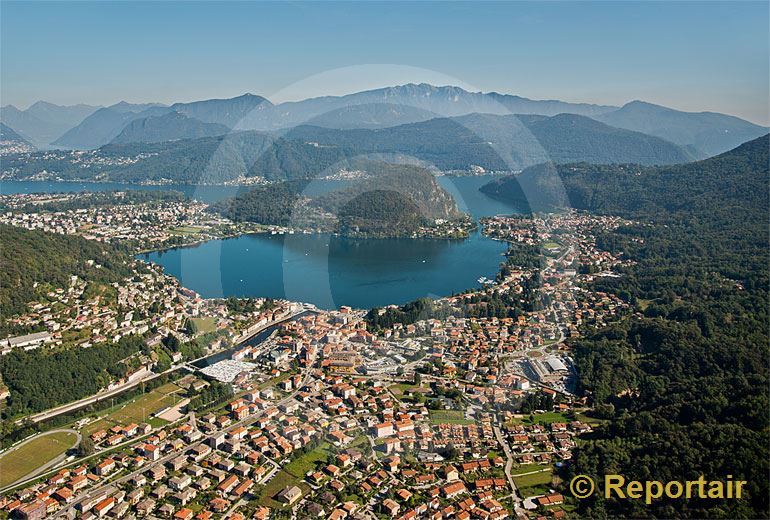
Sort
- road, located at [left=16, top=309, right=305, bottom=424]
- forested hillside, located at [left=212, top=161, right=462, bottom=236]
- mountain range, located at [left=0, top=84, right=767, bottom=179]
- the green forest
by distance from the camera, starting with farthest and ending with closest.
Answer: mountain range, located at [left=0, top=84, right=767, bottom=179] → forested hillside, located at [left=212, top=161, right=462, bottom=236] → road, located at [left=16, top=309, right=305, bottom=424] → the green forest

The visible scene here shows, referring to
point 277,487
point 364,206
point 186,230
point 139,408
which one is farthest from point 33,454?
point 364,206

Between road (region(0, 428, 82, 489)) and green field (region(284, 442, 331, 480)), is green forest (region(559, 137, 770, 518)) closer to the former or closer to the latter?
green field (region(284, 442, 331, 480))

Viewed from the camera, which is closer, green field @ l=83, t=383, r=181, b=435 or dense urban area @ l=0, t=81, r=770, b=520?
dense urban area @ l=0, t=81, r=770, b=520

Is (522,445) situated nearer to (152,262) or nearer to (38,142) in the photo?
(152,262)

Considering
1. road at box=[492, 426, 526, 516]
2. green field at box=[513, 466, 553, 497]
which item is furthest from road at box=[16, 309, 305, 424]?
green field at box=[513, 466, 553, 497]

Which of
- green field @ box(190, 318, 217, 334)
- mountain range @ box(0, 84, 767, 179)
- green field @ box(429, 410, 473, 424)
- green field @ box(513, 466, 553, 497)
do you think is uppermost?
mountain range @ box(0, 84, 767, 179)

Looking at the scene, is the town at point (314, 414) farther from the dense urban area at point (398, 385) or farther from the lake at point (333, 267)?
the lake at point (333, 267)

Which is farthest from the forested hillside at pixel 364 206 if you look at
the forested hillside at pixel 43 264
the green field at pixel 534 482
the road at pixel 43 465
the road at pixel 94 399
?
the green field at pixel 534 482
